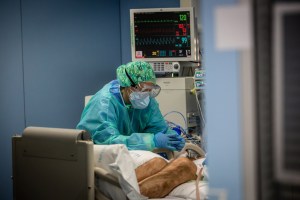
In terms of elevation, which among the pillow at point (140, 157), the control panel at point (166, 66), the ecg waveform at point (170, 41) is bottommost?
the pillow at point (140, 157)

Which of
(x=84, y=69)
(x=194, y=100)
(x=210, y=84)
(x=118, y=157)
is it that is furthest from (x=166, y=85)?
(x=210, y=84)

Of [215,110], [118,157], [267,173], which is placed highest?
[215,110]

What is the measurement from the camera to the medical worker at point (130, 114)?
2555 mm

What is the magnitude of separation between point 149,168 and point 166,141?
508 mm

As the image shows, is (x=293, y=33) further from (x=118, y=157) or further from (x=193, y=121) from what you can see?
(x=193, y=121)

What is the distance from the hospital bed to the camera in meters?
1.90

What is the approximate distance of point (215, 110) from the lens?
1008 mm

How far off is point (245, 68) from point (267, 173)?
0.25m

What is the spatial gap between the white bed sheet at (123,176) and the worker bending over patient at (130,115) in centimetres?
21

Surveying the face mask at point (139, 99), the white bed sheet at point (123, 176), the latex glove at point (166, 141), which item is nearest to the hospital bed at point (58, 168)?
the white bed sheet at point (123, 176)

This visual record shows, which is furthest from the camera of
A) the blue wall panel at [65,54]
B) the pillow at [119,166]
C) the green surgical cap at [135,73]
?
the blue wall panel at [65,54]

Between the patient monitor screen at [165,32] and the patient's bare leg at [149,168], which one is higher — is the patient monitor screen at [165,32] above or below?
above

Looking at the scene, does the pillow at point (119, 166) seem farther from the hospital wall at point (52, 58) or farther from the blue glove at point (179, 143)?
the hospital wall at point (52, 58)

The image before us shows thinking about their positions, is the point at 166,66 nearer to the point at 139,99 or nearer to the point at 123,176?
the point at 139,99
